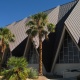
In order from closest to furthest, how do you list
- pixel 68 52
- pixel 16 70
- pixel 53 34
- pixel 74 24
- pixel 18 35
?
pixel 16 70 → pixel 74 24 → pixel 68 52 → pixel 53 34 → pixel 18 35

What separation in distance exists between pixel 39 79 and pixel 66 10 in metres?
18.4

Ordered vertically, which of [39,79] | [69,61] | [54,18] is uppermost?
[54,18]

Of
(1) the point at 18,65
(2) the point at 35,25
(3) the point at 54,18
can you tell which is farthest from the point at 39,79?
(3) the point at 54,18

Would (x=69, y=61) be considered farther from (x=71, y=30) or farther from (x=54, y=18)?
(x=54, y=18)

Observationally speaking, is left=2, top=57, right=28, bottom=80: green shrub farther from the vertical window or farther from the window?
the vertical window

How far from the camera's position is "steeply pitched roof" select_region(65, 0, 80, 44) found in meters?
32.2

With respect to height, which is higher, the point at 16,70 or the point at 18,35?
the point at 18,35

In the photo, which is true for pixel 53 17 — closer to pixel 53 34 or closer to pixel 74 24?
pixel 53 34

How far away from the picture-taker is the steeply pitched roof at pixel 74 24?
32181mm

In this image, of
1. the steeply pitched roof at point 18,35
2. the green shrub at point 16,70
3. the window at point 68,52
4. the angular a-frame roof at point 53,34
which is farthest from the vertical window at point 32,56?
the green shrub at point 16,70

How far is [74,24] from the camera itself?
34.4 metres

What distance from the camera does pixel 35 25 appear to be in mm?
32406

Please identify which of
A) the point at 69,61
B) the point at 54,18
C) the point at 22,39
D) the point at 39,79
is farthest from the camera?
the point at 22,39

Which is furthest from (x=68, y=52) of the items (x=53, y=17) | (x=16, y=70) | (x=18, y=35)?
(x=18, y=35)
